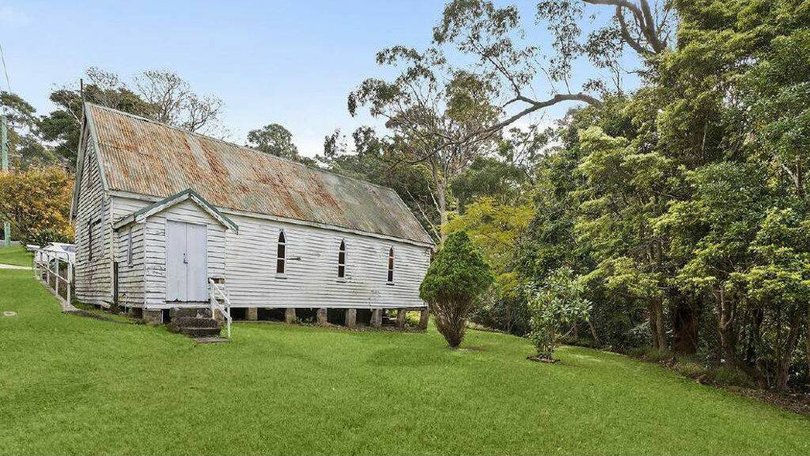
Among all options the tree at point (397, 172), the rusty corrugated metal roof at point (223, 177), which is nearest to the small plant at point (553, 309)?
the rusty corrugated metal roof at point (223, 177)

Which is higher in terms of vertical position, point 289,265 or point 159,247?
point 159,247

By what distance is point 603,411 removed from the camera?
28.8 ft

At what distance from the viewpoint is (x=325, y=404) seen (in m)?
7.98

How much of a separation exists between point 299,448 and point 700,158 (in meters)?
14.5

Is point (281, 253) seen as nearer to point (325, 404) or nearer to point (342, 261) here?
point (342, 261)

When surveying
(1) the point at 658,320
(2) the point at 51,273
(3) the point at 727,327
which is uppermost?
(2) the point at 51,273

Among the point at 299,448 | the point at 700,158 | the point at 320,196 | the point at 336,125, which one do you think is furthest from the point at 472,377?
the point at 336,125

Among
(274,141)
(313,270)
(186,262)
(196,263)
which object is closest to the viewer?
(186,262)

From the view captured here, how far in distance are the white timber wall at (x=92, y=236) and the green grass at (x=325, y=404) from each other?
13.0 ft

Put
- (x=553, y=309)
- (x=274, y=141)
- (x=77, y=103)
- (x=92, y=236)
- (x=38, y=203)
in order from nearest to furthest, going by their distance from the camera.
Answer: (x=553, y=309), (x=92, y=236), (x=38, y=203), (x=77, y=103), (x=274, y=141)

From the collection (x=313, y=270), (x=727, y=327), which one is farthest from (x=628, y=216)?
(x=313, y=270)

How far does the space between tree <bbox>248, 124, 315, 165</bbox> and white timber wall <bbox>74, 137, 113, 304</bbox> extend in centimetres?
4491

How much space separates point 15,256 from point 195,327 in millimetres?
31714

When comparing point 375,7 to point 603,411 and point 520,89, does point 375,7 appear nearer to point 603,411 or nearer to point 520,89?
point 520,89
